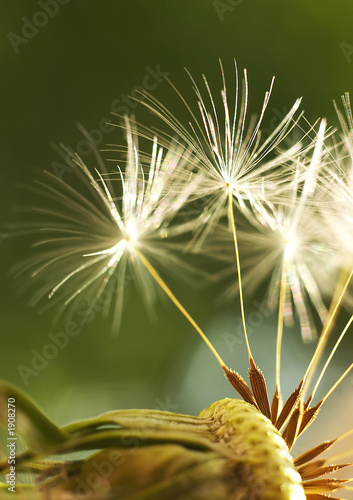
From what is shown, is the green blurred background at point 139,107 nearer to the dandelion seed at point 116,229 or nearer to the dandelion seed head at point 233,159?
the dandelion seed at point 116,229

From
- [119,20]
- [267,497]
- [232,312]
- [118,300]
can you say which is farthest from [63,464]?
[119,20]

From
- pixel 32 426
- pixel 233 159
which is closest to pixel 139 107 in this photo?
pixel 233 159

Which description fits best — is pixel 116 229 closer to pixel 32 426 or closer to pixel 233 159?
pixel 233 159

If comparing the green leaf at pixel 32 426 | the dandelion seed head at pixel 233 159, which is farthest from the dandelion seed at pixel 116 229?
the green leaf at pixel 32 426

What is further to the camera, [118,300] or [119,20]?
[119,20]

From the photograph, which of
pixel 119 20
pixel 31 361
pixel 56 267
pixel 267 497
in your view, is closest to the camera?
pixel 267 497

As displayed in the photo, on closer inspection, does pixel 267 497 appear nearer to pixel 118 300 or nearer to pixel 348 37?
pixel 118 300

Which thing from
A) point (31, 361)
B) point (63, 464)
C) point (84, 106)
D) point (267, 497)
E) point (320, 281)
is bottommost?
point (267, 497)

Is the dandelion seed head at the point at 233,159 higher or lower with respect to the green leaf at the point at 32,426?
higher
